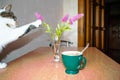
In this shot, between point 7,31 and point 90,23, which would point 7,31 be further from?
point 90,23

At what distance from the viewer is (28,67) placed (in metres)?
0.78

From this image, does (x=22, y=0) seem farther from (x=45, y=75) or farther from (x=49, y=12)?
(x=45, y=75)

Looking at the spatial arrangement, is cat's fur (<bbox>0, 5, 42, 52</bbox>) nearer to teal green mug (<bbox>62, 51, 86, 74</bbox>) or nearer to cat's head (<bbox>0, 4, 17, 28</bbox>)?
cat's head (<bbox>0, 4, 17, 28</bbox>)

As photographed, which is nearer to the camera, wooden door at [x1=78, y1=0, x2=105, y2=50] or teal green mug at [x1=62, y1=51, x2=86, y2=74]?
teal green mug at [x1=62, y1=51, x2=86, y2=74]

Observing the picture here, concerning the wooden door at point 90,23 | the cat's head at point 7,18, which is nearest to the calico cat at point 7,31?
the cat's head at point 7,18

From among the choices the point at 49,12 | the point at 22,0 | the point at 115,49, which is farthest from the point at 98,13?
the point at 115,49

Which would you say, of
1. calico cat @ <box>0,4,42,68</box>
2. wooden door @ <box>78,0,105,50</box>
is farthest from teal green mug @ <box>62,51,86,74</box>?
wooden door @ <box>78,0,105,50</box>

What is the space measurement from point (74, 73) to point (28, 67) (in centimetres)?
23

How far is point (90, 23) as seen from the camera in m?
2.04

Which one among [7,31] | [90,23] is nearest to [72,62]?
[7,31]

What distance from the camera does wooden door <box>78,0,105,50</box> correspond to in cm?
197

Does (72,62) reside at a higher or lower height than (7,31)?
lower

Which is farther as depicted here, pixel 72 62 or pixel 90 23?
pixel 90 23

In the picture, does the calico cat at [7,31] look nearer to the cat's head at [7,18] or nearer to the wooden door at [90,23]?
→ the cat's head at [7,18]
